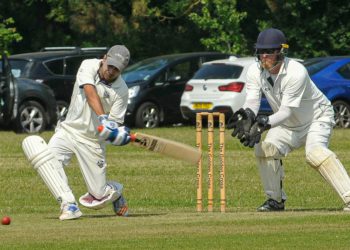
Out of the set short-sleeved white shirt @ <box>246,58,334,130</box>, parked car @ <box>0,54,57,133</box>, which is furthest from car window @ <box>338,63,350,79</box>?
short-sleeved white shirt @ <box>246,58,334,130</box>

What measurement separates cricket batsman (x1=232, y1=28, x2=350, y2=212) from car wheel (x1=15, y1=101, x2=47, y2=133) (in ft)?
42.6

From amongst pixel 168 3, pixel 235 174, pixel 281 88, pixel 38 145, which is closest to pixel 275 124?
pixel 281 88

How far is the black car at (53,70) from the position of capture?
89.6 feet

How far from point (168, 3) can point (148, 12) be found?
618 mm

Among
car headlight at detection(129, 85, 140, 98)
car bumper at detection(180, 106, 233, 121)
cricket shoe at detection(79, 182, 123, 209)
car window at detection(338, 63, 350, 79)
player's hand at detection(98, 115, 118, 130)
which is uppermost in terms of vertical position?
player's hand at detection(98, 115, 118, 130)

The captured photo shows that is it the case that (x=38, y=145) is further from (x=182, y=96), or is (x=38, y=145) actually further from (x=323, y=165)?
(x=182, y=96)

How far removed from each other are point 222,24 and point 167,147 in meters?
22.7

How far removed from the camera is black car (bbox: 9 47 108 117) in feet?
89.6

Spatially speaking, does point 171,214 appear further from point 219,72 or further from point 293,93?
point 219,72

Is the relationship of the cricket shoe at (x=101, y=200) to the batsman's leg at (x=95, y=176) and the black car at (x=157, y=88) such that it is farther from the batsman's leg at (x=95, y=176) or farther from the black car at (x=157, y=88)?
the black car at (x=157, y=88)

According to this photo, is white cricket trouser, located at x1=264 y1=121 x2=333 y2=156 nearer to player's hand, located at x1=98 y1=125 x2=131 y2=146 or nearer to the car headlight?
player's hand, located at x1=98 y1=125 x2=131 y2=146

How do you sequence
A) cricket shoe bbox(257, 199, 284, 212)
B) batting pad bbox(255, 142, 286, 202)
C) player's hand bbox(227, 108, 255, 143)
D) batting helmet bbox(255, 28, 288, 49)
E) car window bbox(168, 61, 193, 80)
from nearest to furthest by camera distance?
player's hand bbox(227, 108, 255, 143)
batting helmet bbox(255, 28, 288, 49)
batting pad bbox(255, 142, 286, 202)
cricket shoe bbox(257, 199, 284, 212)
car window bbox(168, 61, 193, 80)

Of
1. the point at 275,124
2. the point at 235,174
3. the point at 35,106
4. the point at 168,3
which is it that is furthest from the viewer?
the point at 168,3

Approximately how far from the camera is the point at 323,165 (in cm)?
1255
